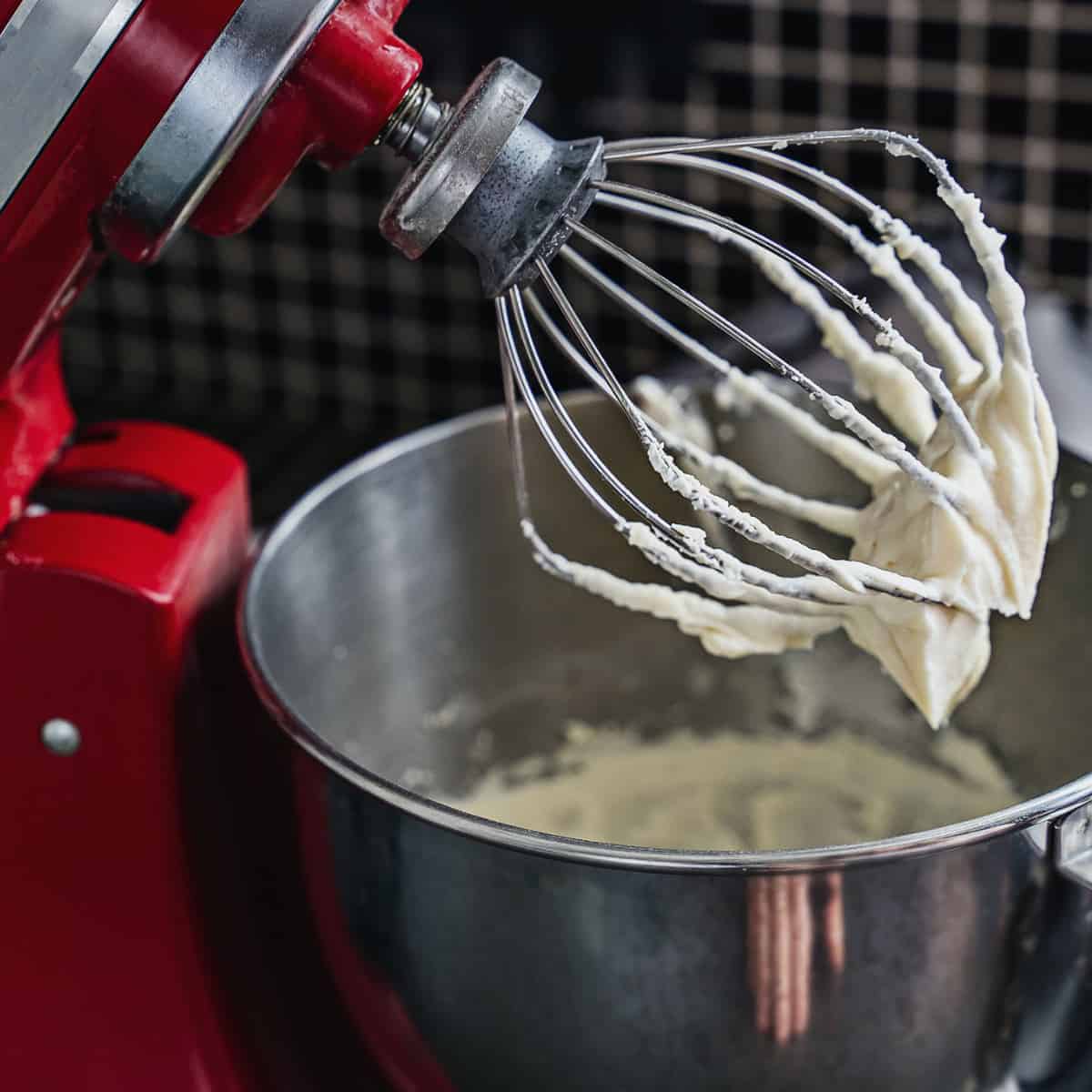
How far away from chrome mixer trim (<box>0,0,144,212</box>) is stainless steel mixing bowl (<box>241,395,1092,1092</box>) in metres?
0.19

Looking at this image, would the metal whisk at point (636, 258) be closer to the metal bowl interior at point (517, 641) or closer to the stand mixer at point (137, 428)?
the stand mixer at point (137, 428)

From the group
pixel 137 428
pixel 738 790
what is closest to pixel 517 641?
pixel 738 790

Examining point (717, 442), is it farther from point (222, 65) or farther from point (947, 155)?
point (947, 155)

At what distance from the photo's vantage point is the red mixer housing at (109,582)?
1.59 feet

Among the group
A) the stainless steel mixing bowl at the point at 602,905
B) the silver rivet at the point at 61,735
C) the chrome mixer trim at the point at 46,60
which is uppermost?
the chrome mixer trim at the point at 46,60

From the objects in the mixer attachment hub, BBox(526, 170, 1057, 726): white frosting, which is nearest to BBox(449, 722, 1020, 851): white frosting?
BBox(526, 170, 1057, 726): white frosting

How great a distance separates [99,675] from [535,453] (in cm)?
27

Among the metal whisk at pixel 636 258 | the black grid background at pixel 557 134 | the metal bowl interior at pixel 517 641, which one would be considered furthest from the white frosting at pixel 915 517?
the black grid background at pixel 557 134

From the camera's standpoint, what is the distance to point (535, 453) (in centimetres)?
79

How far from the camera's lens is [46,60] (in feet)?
1.53

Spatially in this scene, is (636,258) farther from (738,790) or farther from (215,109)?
(738,790)

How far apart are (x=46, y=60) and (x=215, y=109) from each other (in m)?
0.05

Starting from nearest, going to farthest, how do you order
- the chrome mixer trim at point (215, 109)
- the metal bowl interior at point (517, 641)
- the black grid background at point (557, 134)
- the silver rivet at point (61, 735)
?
the chrome mixer trim at point (215, 109)
the silver rivet at point (61, 735)
the metal bowl interior at point (517, 641)
the black grid background at point (557, 134)

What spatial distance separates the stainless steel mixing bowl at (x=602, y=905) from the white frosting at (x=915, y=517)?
9cm
